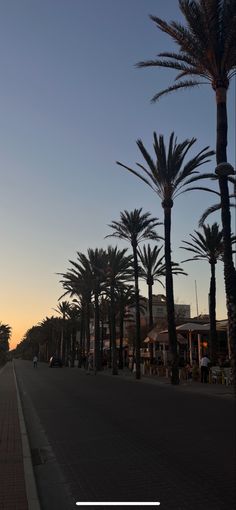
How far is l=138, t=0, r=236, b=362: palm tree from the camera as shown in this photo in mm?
21453

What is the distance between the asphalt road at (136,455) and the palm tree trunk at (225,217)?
6.22m

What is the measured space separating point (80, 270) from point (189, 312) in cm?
7547

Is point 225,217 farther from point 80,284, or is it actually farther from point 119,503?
point 80,284

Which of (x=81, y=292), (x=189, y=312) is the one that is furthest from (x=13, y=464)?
(x=189, y=312)

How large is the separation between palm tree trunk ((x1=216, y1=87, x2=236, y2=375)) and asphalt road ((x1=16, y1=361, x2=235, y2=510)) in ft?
20.4

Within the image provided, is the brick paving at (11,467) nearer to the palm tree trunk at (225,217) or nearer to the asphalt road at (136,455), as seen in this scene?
the asphalt road at (136,455)

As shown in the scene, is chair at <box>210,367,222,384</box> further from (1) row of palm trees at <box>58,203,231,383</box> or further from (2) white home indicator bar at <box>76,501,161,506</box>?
(2) white home indicator bar at <box>76,501,161,506</box>

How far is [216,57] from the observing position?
22.5 metres

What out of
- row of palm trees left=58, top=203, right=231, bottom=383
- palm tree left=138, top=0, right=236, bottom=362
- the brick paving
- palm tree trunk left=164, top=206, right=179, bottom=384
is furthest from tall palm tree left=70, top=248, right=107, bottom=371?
the brick paving

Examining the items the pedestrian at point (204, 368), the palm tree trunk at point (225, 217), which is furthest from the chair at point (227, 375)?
the palm tree trunk at point (225, 217)

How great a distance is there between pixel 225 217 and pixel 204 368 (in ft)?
29.6

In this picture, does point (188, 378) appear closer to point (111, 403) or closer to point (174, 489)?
point (111, 403)

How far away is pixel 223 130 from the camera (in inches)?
942

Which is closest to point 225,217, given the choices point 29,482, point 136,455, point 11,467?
point 136,455
